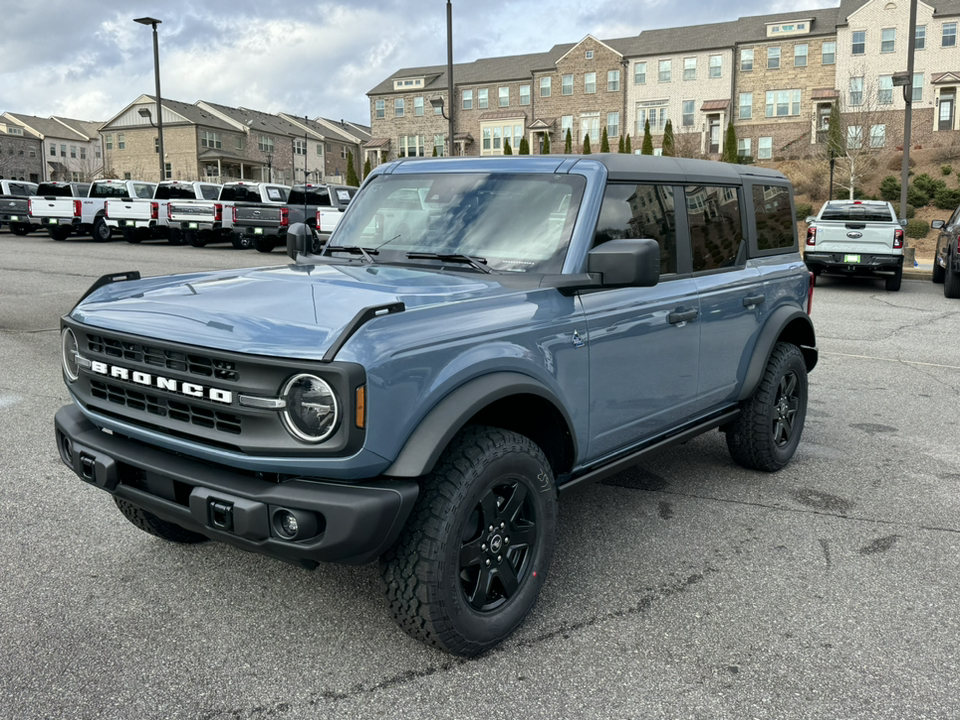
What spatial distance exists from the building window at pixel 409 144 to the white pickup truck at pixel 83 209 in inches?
1626

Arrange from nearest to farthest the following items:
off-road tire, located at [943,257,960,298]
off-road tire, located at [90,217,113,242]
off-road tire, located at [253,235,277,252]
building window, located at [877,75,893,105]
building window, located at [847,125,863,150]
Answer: off-road tire, located at [943,257,960,298] → off-road tire, located at [253,235,277,252] → off-road tire, located at [90,217,113,242] → building window, located at [847,125,863,150] → building window, located at [877,75,893,105]

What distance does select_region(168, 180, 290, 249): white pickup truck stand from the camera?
25.2 m

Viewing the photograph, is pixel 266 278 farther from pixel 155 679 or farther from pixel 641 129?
pixel 641 129

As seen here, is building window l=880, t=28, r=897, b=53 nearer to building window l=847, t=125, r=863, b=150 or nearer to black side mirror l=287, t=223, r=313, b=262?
building window l=847, t=125, r=863, b=150

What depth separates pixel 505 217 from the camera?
4031 millimetres

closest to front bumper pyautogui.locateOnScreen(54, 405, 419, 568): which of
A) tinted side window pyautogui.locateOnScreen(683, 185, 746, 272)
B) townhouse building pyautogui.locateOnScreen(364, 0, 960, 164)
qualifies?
tinted side window pyautogui.locateOnScreen(683, 185, 746, 272)

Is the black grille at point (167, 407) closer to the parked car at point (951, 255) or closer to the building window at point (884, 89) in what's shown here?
the parked car at point (951, 255)

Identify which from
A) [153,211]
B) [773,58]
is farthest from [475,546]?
[773,58]

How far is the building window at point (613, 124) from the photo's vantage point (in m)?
61.2

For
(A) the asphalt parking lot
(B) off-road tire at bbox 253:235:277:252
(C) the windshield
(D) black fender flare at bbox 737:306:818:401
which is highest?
(C) the windshield

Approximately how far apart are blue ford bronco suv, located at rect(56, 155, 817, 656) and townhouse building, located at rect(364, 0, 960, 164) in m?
48.9

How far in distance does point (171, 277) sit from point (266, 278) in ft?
1.87

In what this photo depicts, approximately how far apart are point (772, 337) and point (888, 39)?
57.3m

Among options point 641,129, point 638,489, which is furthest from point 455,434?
point 641,129
